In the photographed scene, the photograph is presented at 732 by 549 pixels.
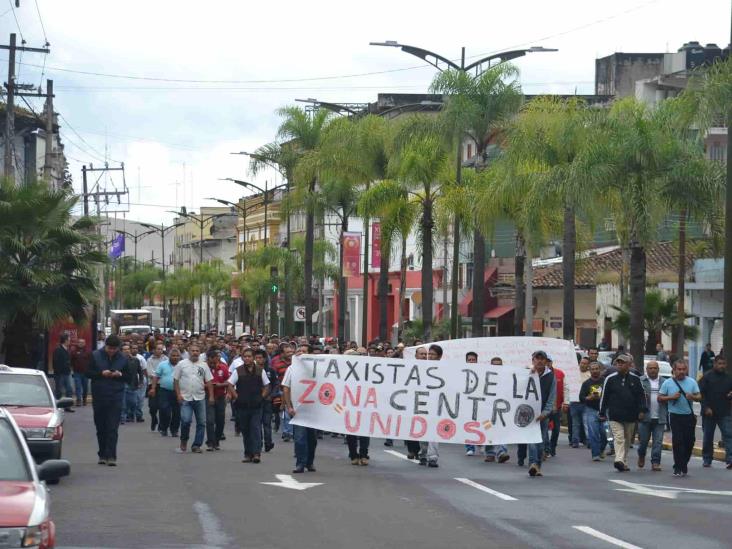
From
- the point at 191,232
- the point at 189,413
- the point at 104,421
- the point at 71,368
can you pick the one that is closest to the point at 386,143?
the point at 71,368

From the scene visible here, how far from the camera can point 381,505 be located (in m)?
16.6

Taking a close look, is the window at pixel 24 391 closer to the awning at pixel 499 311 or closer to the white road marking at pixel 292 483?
the white road marking at pixel 292 483

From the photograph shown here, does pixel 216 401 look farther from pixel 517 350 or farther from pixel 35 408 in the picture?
pixel 517 350

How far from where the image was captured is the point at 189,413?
24.3 metres

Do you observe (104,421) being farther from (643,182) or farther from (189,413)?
(643,182)

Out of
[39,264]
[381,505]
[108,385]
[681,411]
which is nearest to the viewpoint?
[381,505]

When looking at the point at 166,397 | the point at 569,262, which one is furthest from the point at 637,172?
the point at 166,397

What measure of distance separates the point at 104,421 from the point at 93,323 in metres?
23.3

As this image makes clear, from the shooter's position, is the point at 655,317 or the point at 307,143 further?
the point at 307,143

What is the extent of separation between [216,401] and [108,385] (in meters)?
4.28

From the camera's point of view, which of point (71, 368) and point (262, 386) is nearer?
point (262, 386)

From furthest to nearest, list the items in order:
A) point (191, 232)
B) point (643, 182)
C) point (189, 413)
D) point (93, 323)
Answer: point (191, 232) < point (93, 323) < point (643, 182) < point (189, 413)

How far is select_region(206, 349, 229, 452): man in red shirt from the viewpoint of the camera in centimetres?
2470

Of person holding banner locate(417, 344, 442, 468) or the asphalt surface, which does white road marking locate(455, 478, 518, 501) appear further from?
person holding banner locate(417, 344, 442, 468)
